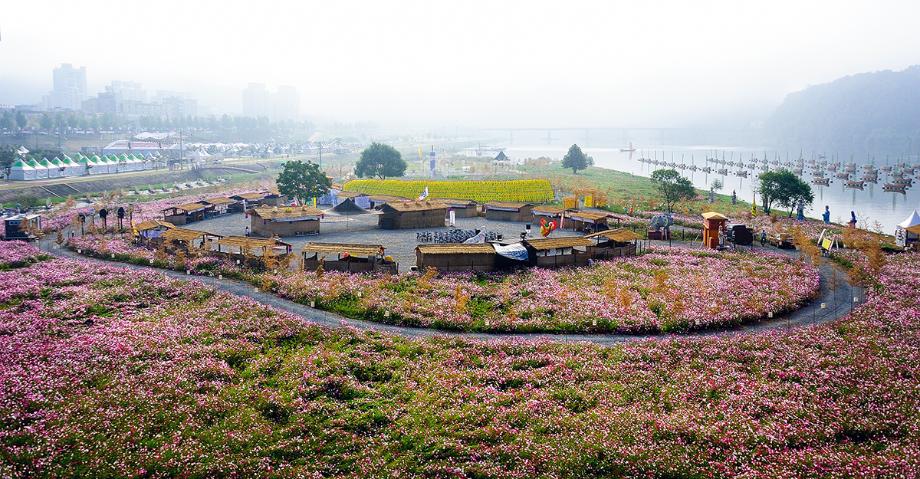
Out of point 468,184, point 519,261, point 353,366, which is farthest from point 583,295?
point 468,184

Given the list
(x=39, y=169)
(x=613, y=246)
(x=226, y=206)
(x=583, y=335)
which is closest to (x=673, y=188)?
(x=613, y=246)

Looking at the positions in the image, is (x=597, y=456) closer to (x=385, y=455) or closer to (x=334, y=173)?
(x=385, y=455)

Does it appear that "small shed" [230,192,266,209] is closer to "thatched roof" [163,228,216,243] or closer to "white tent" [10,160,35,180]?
"thatched roof" [163,228,216,243]

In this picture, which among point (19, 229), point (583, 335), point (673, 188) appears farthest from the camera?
point (673, 188)

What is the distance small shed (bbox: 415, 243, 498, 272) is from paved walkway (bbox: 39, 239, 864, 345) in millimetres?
8105

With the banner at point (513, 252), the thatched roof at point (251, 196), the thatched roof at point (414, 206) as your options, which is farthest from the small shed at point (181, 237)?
the thatched roof at point (251, 196)

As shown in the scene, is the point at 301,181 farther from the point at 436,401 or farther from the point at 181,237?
the point at 436,401

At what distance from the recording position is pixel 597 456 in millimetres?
16031

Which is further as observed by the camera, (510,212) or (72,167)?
(72,167)

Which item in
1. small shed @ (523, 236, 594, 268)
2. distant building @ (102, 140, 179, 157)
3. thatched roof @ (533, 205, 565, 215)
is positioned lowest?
small shed @ (523, 236, 594, 268)

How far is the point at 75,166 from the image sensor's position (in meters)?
96.8

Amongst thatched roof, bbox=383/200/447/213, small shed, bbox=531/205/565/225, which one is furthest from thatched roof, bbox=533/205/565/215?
thatched roof, bbox=383/200/447/213

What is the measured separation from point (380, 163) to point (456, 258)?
59.5 m

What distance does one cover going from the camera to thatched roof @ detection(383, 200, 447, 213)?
5181cm
